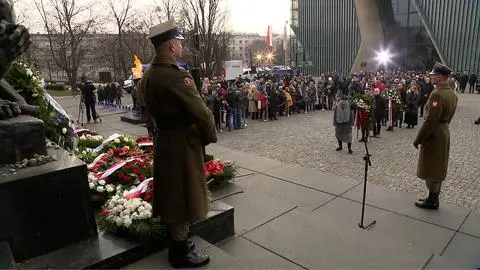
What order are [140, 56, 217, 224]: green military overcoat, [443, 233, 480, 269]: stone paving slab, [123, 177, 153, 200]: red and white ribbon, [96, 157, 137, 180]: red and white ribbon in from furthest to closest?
[96, 157, 137, 180]: red and white ribbon → [123, 177, 153, 200]: red and white ribbon → [443, 233, 480, 269]: stone paving slab → [140, 56, 217, 224]: green military overcoat

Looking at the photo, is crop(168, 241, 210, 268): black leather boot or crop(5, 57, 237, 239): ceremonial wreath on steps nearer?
crop(168, 241, 210, 268): black leather boot

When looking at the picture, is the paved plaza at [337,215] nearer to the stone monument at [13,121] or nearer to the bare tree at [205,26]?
the stone monument at [13,121]

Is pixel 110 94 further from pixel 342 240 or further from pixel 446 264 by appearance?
pixel 446 264

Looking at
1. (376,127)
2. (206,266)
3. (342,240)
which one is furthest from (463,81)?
(206,266)

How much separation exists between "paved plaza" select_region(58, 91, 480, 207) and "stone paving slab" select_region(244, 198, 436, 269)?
1.84 metres

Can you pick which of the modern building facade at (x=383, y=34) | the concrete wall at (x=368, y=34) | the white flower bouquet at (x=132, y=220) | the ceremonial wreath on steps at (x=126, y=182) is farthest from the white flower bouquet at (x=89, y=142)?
the concrete wall at (x=368, y=34)

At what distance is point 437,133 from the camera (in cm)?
529

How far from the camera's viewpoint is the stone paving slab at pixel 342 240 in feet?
12.3

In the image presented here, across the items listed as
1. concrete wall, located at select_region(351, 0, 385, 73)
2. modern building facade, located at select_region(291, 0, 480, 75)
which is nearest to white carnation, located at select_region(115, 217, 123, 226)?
modern building facade, located at select_region(291, 0, 480, 75)

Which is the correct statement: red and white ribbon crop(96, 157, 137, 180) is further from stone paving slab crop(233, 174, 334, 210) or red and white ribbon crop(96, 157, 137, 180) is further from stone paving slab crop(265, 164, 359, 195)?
stone paving slab crop(265, 164, 359, 195)

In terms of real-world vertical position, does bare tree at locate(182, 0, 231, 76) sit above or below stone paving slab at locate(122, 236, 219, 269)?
above

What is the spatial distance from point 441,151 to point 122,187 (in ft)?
15.6

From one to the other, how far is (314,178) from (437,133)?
2.42 m

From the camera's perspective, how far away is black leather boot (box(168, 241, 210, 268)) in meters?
3.08
